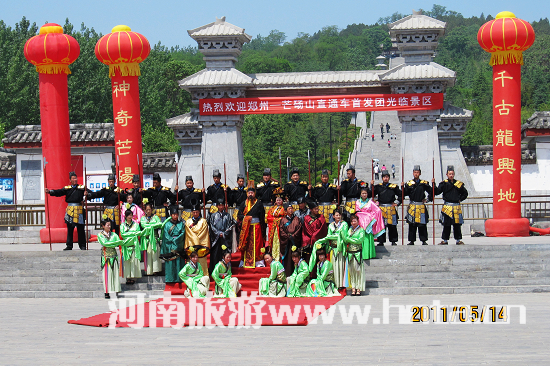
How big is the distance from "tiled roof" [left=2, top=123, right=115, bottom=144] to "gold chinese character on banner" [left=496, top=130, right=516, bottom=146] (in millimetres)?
10225

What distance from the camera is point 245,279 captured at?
11102 mm

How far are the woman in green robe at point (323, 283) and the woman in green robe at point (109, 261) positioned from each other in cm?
277

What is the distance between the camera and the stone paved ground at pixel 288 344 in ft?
21.3

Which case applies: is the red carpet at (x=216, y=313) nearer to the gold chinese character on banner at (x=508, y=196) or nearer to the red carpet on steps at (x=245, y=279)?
the red carpet on steps at (x=245, y=279)

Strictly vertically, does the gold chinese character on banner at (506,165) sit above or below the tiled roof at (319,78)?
below

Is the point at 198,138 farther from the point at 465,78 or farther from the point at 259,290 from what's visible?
the point at 465,78

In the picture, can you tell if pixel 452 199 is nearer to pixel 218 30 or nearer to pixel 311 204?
pixel 311 204

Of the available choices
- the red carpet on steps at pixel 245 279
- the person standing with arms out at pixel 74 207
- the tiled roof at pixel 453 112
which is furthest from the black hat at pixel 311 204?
the tiled roof at pixel 453 112

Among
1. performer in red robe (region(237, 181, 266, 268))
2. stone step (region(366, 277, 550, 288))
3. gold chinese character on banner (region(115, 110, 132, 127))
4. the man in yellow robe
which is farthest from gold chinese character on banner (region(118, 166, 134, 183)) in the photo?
stone step (region(366, 277, 550, 288))

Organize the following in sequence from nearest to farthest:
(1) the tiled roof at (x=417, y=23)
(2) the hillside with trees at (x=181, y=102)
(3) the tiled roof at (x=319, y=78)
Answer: (3) the tiled roof at (x=319, y=78)
(1) the tiled roof at (x=417, y=23)
(2) the hillside with trees at (x=181, y=102)

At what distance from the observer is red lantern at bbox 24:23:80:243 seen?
1453 centimetres

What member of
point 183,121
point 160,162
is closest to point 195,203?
point 183,121

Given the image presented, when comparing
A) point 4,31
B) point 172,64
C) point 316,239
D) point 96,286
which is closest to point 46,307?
point 96,286

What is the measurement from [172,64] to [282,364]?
126 ft
